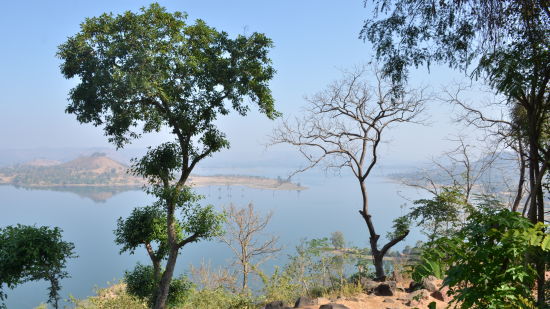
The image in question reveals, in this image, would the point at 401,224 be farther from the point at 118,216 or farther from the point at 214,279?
the point at 118,216

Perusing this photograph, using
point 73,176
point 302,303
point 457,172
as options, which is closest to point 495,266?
point 302,303

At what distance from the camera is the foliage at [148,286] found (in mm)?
8742

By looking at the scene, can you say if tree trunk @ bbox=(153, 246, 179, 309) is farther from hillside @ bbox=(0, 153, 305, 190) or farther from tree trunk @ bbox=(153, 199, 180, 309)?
hillside @ bbox=(0, 153, 305, 190)

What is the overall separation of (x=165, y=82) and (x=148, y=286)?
15.3ft

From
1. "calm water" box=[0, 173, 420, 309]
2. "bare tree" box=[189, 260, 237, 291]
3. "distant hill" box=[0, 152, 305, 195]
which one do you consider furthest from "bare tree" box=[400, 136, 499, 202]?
"distant hill" box=[0, 152, 305, 195]

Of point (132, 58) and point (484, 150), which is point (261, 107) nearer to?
point (132, 58)

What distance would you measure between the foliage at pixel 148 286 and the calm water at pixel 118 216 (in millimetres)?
11685

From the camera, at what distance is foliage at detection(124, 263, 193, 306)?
8742 mm

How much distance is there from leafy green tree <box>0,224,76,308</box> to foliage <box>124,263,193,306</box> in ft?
5.61

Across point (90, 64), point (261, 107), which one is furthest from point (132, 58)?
point (261, 107)

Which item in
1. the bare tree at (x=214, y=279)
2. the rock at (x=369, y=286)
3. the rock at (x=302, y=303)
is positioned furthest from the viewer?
the bare tree at (x=214, y=279)

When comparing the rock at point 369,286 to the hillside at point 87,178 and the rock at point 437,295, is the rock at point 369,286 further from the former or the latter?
the hillside at point 87,178

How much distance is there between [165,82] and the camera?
24.5 ft

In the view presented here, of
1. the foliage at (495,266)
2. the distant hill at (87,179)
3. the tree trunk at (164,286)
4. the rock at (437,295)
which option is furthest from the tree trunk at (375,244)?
the distant hill at (87,179)
